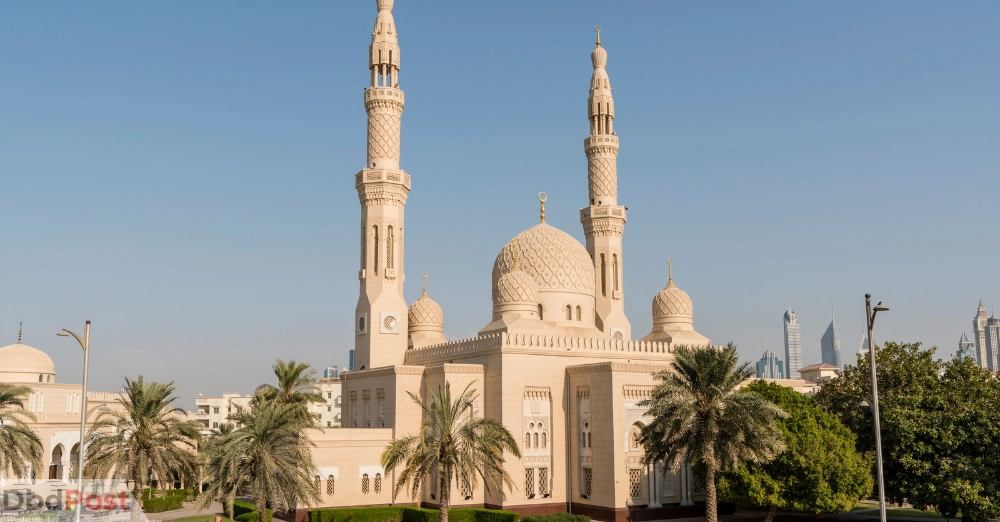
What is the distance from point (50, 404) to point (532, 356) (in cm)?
3488

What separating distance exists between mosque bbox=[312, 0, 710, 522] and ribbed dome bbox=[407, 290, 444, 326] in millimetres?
58

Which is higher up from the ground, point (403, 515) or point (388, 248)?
point (388, 248)

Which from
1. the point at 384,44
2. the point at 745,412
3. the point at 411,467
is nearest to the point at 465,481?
the point at 411,467

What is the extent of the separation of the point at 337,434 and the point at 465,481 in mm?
9588

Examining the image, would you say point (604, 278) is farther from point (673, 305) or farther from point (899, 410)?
point (899, 410)

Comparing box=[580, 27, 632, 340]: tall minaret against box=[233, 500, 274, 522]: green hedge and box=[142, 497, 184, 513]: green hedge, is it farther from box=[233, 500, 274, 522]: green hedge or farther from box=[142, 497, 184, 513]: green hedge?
box=[142, 497, 184, 513]: green hedge

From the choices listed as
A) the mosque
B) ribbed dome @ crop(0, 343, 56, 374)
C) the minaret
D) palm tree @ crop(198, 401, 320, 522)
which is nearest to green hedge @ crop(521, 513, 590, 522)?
the mosque

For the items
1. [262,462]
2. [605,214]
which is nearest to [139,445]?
[262,462]

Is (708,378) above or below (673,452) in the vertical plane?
above

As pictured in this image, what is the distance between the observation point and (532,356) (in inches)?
1485

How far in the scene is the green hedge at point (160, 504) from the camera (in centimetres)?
4153

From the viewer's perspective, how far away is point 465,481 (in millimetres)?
28938

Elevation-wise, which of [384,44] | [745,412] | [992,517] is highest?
[384,44]

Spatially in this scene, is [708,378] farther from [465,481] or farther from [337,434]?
[337,434]
